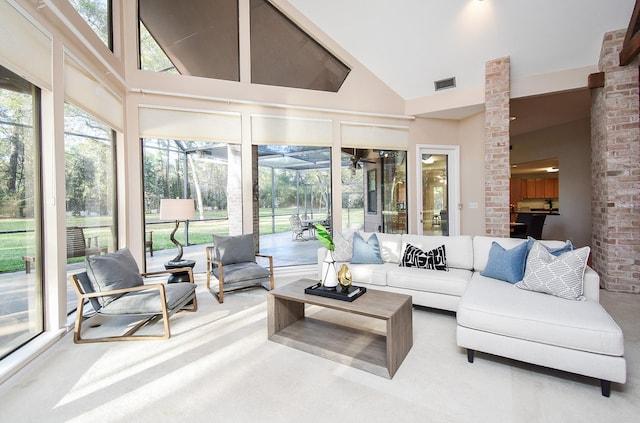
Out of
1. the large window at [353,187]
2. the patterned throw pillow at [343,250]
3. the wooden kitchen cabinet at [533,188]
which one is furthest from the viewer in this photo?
the wooden kitchen cabinet at [533,188]

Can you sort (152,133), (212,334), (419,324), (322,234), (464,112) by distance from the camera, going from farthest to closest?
(464,112) < (152,133) < (419,324) < (212,334) < (322,234)

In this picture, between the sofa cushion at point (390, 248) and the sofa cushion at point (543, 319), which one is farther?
the sofa cushion at point (390, 248)

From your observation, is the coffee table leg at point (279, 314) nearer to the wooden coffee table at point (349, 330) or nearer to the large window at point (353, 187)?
the wooden coffee table at point (349, 330)

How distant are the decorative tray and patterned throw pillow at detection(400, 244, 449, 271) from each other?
4.12ft

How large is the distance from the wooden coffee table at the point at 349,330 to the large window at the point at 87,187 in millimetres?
2368

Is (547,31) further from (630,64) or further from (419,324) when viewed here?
(419,324)

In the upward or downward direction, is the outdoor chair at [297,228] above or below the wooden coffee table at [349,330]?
above

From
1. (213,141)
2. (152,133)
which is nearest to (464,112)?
(213,141)

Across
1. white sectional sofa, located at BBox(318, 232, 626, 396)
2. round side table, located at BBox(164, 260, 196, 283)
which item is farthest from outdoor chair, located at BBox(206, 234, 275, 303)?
white sectional sofa, located at BBox(318, 232, 626, 396)

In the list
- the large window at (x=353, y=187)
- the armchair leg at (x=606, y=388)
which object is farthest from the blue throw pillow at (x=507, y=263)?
the large window at (x=353, y=187)

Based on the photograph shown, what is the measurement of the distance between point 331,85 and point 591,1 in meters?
3.68

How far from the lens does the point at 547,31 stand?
4.16 meters

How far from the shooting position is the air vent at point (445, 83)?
17.0ft

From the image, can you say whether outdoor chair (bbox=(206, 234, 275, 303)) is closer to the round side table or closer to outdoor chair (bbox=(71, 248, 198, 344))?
the round side table
